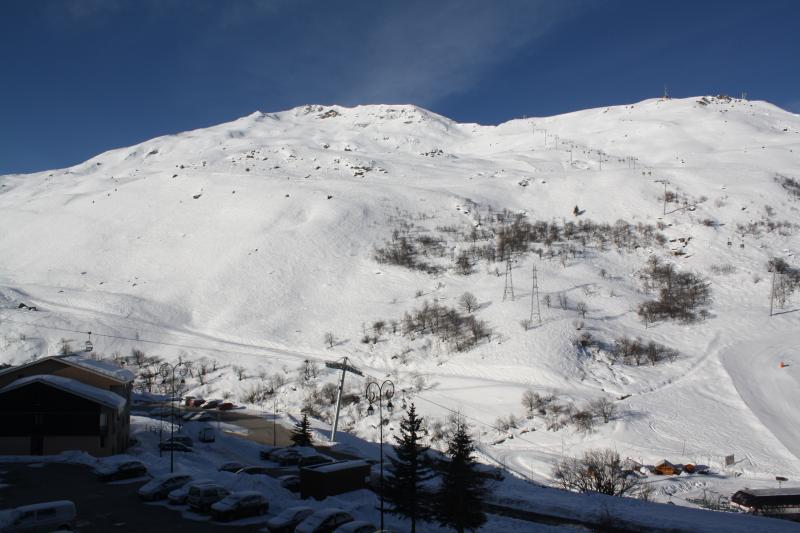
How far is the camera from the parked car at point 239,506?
19.6m

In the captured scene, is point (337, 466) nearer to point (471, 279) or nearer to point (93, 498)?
point (93, 498)

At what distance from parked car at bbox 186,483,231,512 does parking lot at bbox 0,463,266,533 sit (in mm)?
612

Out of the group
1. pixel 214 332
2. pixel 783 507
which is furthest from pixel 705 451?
pixel 214 332

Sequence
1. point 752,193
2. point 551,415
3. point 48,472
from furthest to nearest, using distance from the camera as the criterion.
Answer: point 752,193
point 551,415
point 48,472

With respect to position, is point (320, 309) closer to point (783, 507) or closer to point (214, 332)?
point (214, 332)

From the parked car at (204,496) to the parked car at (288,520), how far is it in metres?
2.65

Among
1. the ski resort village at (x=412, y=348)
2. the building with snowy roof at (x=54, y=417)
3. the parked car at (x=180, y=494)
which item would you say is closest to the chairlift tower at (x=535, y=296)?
the ski resort village at (x=412, y=348)

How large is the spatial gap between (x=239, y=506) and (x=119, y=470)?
8.16 metres

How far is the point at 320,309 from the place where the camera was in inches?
3204

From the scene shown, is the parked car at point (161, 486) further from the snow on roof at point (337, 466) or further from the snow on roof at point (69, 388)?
the snow on roof at point (69, 388)

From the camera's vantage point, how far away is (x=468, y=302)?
239 ft

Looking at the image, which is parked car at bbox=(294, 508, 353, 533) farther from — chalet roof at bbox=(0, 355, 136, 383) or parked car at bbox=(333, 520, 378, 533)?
chalet roof at bbox=(0, 355, 136, 383)

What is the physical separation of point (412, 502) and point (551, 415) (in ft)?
110

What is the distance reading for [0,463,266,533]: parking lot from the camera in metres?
19.0
